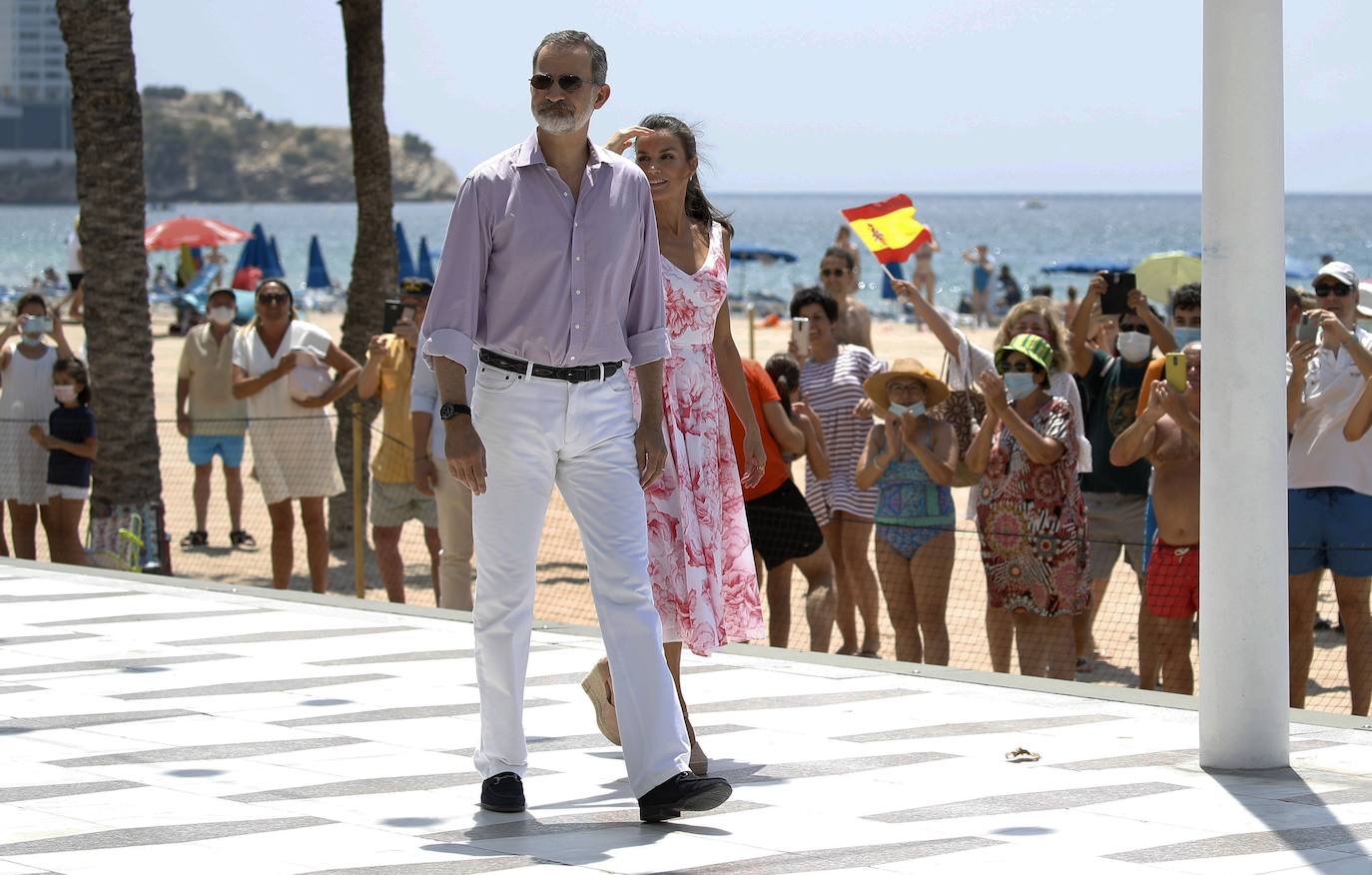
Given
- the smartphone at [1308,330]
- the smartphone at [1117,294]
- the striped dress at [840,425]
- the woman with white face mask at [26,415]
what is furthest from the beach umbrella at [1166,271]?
the woman with white face mask at [26,415]

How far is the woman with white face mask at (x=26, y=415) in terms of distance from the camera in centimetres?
1284

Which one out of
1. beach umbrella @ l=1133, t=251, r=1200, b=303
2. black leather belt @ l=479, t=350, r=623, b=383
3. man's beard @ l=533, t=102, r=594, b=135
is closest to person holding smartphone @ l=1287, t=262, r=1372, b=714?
black leather belt @ l=479, t=350, r=623, b=383

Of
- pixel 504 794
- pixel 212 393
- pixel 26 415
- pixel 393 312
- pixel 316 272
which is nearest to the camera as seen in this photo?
pixel 504 794

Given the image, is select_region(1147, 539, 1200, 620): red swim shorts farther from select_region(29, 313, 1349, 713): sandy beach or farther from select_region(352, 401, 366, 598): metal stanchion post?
select_region(352, 401, 366, 598): metal stanchion post

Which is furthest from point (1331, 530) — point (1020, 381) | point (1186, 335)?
point (1020, 381)

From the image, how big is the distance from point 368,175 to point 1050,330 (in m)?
8.46

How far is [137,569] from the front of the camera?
481 inches

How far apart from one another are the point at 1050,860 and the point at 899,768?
113cm

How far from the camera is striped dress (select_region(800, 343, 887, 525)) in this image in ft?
34.2

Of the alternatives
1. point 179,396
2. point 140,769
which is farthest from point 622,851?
point 179,396

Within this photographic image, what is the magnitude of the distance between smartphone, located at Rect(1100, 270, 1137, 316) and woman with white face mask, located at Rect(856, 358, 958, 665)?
1.39 metres

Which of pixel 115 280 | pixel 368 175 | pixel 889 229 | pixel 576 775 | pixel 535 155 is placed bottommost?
pixel 576 775

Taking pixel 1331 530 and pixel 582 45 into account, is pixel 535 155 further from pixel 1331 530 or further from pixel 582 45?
pixel 1331 530

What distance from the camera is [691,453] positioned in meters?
6.06
